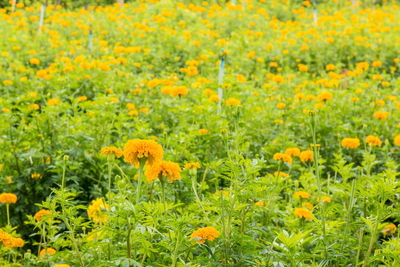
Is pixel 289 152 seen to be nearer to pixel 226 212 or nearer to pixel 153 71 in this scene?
pixel 226 212

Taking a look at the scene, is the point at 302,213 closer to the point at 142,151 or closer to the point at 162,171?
the point at 162,171

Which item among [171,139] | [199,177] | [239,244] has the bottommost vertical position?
[199,177]

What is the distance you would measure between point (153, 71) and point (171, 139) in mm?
3561

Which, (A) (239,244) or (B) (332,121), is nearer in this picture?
(A) (239,244)

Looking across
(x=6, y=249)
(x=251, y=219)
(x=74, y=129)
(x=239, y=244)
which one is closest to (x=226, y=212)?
(x=239, y=244)

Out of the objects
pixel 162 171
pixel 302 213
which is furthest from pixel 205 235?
pixel 302 213

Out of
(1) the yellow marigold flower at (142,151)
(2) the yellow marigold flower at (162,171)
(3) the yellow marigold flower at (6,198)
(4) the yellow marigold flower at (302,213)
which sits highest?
(1) the yellow marigold flower at (142,151)

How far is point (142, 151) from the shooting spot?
1572 millimetres

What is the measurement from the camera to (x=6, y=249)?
2.01m

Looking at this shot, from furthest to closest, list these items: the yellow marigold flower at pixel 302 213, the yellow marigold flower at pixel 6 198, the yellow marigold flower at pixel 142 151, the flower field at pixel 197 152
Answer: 1. the yellow marigold flower at pixel 6 198
2. the yellow marigold flower at pixel 302 213
3. the flower field at pixel 197 152
4. the yellow marigold flower at pixel 142 151

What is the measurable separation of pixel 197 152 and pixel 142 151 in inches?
52.8

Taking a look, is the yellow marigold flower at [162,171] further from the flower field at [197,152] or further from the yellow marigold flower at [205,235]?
the yellow marigold flower at [205,235]

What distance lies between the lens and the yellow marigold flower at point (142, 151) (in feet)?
5.20

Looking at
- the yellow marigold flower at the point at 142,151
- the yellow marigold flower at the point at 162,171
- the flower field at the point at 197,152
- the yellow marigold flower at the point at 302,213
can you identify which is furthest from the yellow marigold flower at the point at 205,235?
the yellow marigold flower at the point at 302,213
